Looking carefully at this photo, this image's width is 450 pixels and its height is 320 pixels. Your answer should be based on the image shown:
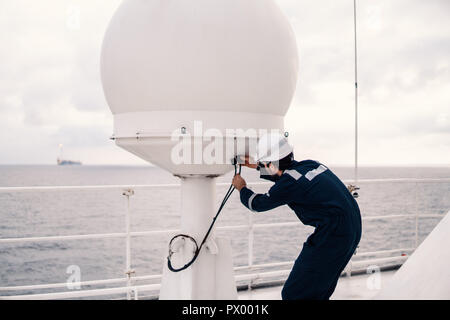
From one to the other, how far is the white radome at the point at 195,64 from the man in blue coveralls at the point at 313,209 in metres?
0.20

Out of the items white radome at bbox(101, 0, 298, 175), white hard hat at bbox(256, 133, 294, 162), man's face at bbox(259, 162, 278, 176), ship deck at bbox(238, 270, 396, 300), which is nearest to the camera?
white radome at bbox(101, 0, 298, 175)

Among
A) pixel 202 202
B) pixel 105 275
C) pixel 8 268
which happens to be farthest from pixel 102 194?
pixel 202 202

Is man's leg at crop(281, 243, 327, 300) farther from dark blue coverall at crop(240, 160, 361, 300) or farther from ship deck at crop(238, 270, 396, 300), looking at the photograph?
ship deck at crop(238, 270, 396, 300)

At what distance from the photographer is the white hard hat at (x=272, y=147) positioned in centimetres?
169

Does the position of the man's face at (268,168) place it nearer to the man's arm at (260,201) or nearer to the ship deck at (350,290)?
the man's arm at (260,201)

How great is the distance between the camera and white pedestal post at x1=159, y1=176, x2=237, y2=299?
1832mm

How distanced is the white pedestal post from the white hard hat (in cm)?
34

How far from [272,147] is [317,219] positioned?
16.4 inches

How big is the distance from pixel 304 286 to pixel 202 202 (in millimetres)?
642

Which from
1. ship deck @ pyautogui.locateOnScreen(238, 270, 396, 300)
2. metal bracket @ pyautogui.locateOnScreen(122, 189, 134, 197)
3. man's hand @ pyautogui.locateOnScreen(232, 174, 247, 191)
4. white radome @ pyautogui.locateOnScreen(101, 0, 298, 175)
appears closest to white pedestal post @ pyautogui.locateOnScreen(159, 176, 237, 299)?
man's hand @ pyautogui.locateOnScreen(232, 174, 247, 191)

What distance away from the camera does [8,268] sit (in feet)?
70.6

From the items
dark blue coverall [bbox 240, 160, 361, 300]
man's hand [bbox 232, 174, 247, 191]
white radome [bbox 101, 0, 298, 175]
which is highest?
white radome [bbox 101, 0, 298, 175]

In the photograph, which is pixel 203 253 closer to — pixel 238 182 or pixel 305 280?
pixel 238 182
